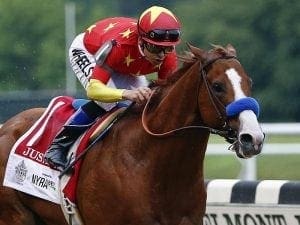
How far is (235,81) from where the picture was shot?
243 inches

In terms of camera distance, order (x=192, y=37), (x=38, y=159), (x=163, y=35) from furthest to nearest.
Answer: (x=192, y=37), (x=38, y=159), (x=163, y=35)

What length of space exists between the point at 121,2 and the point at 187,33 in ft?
29.9

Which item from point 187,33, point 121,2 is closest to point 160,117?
point 187,33

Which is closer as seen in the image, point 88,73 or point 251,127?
point 251,127

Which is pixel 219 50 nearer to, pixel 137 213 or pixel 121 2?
pixel 137 213

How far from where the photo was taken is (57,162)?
714 centimetres

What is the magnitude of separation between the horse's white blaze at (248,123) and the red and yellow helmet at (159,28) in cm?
59

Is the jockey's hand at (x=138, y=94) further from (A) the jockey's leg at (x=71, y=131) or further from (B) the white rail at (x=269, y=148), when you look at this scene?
(B) the white rail at (x=269, y=148)

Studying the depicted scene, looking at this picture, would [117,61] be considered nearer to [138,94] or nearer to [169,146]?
[138,94]

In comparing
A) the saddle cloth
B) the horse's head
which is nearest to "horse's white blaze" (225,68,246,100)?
the horse's head

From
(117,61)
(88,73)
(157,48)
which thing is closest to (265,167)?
(88,73)

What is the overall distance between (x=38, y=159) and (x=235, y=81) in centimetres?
174

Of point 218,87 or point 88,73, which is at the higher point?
point 218,87

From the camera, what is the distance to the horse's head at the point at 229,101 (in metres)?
6.02
